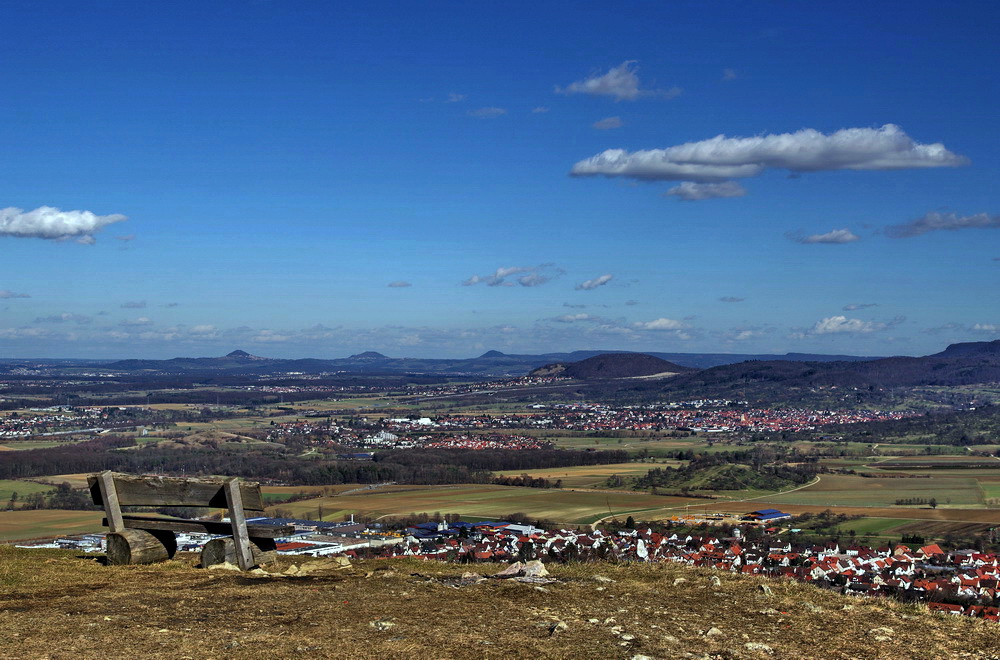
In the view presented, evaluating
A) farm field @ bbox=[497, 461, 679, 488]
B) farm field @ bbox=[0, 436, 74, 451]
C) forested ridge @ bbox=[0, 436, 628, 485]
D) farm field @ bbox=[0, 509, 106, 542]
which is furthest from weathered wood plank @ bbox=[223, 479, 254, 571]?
farm field @ bbox=[0, 436, 74, 451]

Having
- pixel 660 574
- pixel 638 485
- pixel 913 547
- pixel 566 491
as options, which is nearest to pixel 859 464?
pixel 638 485

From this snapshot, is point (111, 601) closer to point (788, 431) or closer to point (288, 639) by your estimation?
point (288, 639)

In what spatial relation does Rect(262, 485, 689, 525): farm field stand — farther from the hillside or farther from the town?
the hillside

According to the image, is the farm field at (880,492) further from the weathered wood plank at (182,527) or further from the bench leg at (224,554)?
the bench leg at (224,554)

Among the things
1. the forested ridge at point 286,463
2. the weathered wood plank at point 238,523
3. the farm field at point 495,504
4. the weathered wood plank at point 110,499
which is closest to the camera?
the weathered wood plank at point 238,523

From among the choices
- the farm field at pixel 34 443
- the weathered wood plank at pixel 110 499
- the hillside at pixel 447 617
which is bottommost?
the farm field at pixel 34 443

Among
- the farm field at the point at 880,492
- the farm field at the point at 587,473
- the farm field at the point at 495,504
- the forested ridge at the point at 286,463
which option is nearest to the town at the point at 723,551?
the farm field at the point at 495,504

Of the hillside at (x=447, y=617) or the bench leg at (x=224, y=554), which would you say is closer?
the hillside at (x=447, y=617)

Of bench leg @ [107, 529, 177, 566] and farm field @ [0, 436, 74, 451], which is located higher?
bench leg @ [107, 529, 177, 566]
